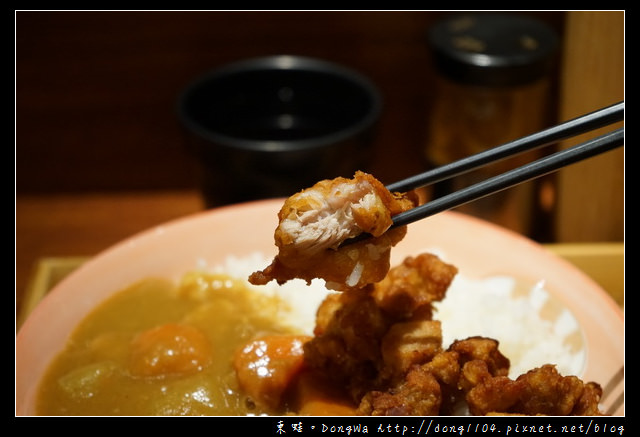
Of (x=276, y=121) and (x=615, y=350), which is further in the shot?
(x=276, y=121)

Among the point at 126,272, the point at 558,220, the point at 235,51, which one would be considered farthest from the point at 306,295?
the point at 235,51

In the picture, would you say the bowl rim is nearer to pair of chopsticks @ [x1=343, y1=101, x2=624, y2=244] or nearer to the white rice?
the white rice

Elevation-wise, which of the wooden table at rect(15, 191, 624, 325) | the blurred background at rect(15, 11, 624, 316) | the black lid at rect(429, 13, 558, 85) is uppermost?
the black lid at rect(429, 13, 558, 85)

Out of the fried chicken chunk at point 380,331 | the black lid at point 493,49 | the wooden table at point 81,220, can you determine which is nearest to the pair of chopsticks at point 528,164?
the fried chicken chunk at point 380,331

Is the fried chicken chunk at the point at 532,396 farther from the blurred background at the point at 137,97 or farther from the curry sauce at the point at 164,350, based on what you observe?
the blurred background at the point at 137,97

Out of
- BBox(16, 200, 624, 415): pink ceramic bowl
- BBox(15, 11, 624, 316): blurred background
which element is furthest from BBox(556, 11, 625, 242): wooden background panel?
BBox(16, 200, 624, 415): pink ceramic bowl

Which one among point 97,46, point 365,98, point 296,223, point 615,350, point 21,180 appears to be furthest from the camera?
point 21,180

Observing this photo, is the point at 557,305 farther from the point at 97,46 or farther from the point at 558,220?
the point at 97,46

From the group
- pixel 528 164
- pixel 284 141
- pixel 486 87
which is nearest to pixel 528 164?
pixel 528 164
